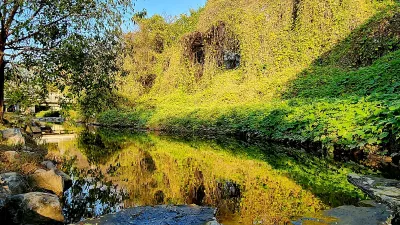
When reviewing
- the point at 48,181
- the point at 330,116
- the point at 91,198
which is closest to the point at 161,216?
the point at 91,198

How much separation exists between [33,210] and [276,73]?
59.2ft

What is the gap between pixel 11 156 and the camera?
Result: 21.0 feet

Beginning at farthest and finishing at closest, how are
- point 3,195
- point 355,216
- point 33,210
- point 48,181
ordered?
1. point 48,181
2. point 3,195
3. point 33,210
4. point 355,216

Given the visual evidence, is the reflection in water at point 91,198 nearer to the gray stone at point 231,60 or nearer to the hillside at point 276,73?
the hillside at point 276,73

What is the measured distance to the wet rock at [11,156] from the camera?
20.5ft

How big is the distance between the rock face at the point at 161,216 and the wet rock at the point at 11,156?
319 cm

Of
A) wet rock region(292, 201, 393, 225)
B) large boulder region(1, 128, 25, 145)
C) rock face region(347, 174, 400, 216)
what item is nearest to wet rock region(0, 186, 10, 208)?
wet rock region(292, 201, 393, 225)

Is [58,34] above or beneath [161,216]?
above

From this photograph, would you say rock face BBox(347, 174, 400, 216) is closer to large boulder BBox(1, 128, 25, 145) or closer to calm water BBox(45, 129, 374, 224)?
calm water BBox(45, 129, 374, 224)

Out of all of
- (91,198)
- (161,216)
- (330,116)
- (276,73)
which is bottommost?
(91,198)

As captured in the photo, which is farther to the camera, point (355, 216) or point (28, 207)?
point (28, 207)

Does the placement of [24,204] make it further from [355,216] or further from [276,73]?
[276,73]

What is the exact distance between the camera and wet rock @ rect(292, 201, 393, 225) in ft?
11.9

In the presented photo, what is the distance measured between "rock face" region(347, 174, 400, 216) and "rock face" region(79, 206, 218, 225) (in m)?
2.10
